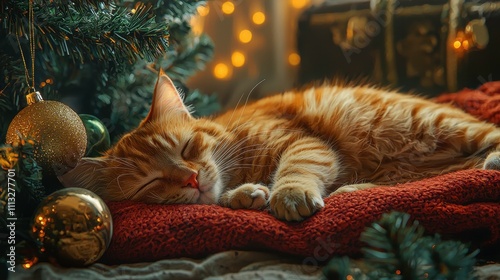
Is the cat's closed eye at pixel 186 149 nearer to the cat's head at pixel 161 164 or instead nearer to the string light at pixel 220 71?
the cat's head at pixel 161 164

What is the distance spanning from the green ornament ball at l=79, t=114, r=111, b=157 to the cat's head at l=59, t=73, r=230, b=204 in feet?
0.19

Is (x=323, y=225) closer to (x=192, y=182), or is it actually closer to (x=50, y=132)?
(x=192, y=182)

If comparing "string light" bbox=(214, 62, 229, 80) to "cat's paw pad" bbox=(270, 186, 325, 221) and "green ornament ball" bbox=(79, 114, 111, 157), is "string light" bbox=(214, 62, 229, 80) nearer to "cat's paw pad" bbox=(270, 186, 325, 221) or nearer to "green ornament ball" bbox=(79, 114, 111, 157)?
"green ornament ball" bbox=(79, 114, 111, 157)

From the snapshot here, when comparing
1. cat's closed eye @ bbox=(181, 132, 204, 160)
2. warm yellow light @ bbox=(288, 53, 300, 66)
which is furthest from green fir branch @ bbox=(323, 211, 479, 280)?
warm yellow light @ bbox=(288, 53, 300, 66)

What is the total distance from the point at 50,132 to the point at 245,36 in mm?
1719

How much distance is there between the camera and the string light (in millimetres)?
2627

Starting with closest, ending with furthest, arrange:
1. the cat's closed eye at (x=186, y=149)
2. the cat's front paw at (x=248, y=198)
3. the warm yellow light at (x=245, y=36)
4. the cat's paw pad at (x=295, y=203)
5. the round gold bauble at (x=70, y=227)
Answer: the round gold bauble at (x=70, y=227) < the cat's paw pad at (x=295, y=203) < the cat's front paw at (x=248, y=198) < the cat's closed eye at (x=186, y=149) < the warm yellow light at (x=245, y=36)

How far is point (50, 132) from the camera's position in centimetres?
107

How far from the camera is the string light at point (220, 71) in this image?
8.62ft

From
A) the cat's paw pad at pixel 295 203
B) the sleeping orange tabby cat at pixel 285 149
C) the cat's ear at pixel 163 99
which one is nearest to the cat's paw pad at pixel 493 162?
the sleeping orange tabby cat at pixel 285 149

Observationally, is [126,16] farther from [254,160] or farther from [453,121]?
[453,121]

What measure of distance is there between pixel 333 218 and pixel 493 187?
355mm

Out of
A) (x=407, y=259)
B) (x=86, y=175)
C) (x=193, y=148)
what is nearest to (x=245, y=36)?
(x=193, y=148)

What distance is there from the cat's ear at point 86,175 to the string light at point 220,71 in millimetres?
1375
